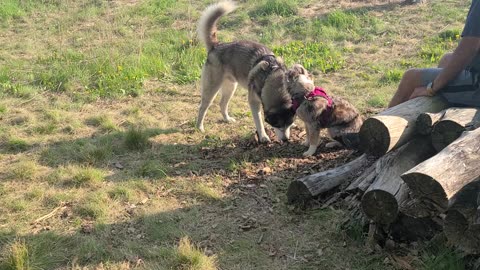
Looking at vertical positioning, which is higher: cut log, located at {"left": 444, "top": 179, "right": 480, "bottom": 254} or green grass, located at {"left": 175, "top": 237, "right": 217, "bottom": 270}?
cut log, located at {"left": 444, "top": 179, "right": 480, "bottom": 254}

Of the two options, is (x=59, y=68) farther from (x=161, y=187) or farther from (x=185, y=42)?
(x=161, y=187)

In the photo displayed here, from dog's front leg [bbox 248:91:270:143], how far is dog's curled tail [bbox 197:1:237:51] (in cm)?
90

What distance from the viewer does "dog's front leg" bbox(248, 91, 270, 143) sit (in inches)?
210

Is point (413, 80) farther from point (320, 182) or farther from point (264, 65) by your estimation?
point (264, 65)

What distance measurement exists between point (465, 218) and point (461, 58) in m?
1.30

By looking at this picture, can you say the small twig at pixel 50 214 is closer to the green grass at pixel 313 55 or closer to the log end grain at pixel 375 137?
the log end grain at pixel 375 137

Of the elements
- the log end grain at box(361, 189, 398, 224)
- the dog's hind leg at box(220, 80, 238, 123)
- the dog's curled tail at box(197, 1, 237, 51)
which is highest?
the dog's curled tail at box(197, 1, 237, 51)

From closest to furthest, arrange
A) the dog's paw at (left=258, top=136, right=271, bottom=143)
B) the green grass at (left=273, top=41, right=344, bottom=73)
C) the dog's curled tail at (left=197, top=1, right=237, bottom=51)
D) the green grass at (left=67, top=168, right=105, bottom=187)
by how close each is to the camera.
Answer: the green grass at (left=67, top=168, right=105, bottom=187)
the dog's paw at (left=258, top=136, right=271, bottom=143)
the dog's curled tail at (left=197, top=1, right=237, bottom=51)
the green grass at (left=273, top=41, right=344, bottom=73)

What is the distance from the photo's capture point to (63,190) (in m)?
4.36

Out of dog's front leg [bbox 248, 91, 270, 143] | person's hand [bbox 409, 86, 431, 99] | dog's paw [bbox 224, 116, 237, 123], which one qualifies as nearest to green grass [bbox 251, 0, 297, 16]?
dog's paw [bbox 224, 116, 237, 123]

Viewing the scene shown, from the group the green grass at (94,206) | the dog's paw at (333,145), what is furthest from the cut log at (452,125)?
the green grass at (94,206)

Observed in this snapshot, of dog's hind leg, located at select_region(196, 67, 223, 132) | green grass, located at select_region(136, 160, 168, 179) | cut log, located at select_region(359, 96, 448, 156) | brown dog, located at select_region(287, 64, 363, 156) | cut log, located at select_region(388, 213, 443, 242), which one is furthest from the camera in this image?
dog's hind leg, located at select_region(196, 67, 223, 132)

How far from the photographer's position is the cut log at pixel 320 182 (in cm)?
387

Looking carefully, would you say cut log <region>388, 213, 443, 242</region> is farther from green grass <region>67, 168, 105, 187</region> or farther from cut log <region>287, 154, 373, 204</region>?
green grass <region>67, 168, 105, 187</region>
